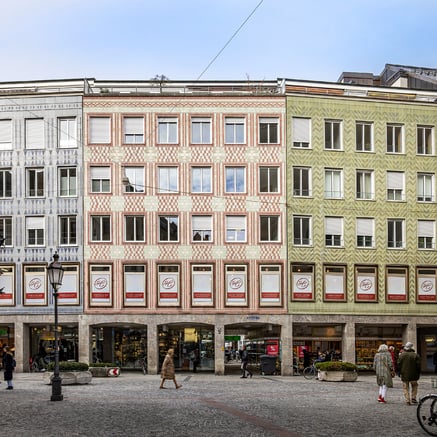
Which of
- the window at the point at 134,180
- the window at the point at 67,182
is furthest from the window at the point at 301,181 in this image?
the window at the point at 67,182

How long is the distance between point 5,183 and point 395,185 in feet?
78.5

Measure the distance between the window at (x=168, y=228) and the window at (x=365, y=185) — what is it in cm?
1136

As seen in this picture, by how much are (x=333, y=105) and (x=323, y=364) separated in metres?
18.5

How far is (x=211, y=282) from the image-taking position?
51.0m

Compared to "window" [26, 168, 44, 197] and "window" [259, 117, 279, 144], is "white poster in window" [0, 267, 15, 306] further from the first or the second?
"window" [259, 117, 279, 144]

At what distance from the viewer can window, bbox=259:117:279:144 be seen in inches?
2051

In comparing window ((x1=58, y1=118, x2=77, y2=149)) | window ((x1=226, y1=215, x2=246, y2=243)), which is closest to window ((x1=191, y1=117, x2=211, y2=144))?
window ((x1=226, y1=215, x2=246, y2=243))

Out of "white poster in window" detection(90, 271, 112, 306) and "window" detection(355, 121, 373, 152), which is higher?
"window" detection(355, 121, 373, 152)

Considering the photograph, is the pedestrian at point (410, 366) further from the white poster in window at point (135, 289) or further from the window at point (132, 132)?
the window at point (132, 132)

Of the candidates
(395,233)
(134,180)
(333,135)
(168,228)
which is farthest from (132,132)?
(395,233)

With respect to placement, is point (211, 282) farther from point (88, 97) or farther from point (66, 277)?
point (88, 97)

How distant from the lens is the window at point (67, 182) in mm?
51625

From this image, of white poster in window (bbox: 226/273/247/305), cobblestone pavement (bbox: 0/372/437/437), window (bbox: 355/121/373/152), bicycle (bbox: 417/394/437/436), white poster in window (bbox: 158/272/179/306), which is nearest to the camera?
bicycle (bbox: 417/394/437/436)

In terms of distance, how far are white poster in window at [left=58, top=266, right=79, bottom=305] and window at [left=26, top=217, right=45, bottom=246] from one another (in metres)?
2.71
